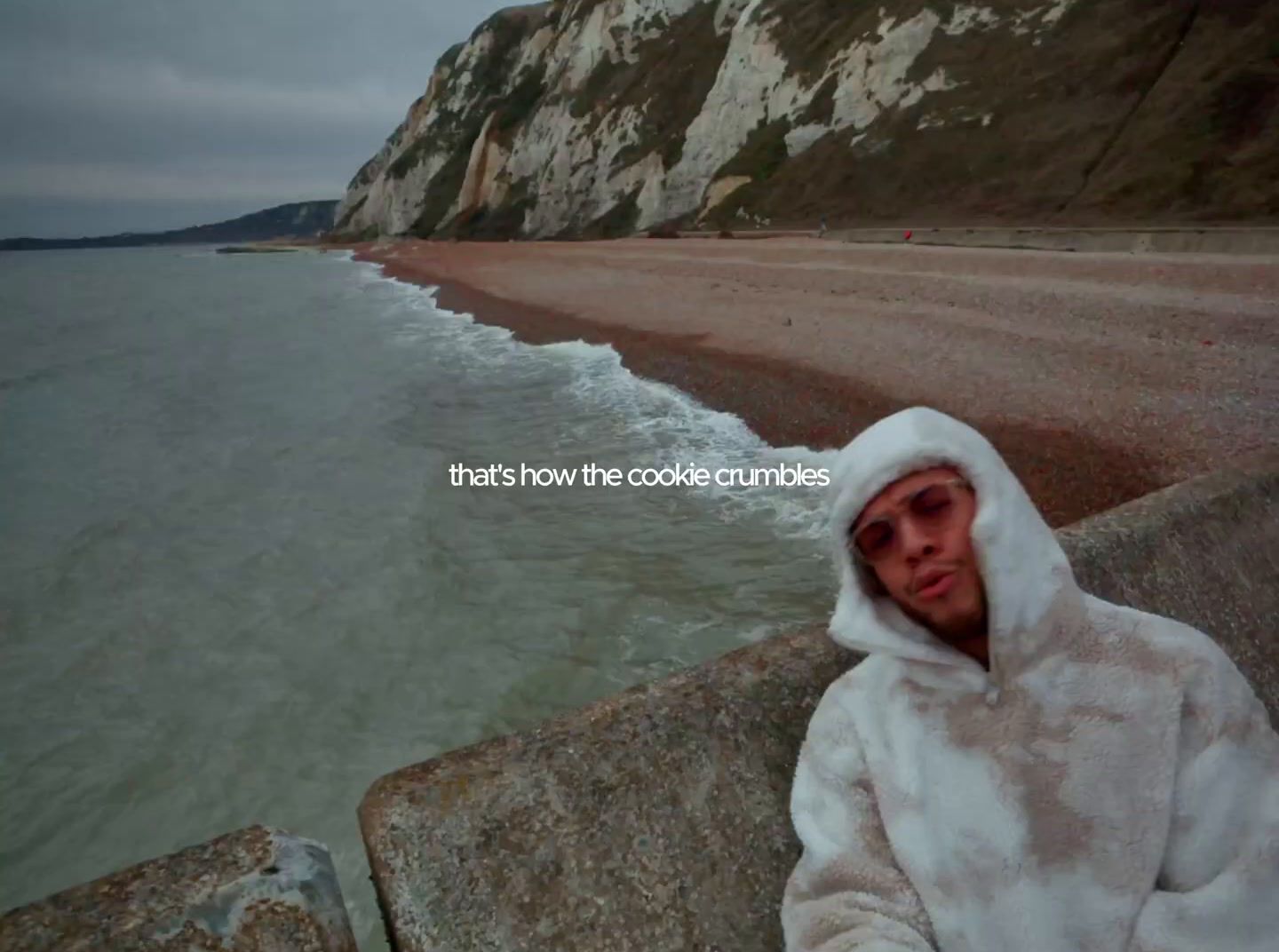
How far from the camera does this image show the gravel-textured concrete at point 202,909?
1391 millimetres

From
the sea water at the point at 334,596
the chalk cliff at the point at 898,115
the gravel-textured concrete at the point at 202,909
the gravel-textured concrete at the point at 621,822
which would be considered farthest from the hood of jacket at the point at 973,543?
the chalk cliff at the point at 898,115

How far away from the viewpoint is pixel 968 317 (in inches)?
545

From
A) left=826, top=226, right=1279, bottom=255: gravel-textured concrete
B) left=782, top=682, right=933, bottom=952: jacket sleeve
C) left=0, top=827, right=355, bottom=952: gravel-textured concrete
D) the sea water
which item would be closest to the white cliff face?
left=826, top=226, right=1279, bottom=255: gravel-textured concrete

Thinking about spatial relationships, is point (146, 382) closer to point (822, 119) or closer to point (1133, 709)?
point (1133, 709)

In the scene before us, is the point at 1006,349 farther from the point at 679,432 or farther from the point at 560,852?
the point at 560,852

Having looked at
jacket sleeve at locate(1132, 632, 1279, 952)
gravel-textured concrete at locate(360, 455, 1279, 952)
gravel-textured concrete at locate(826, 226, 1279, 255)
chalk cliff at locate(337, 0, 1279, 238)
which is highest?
chalk cliff at locate(337, 0, 1279, 238)

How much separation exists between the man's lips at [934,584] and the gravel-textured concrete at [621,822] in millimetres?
629

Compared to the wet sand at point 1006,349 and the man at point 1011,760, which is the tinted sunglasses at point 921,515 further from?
the wet sand at point 1006,349

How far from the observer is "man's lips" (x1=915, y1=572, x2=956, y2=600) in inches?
62.5

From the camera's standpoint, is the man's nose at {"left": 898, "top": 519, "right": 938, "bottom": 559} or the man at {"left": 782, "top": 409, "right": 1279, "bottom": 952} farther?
the man's nose at {"left": 898, "top": 519, "right": 938, "bottom": 559}

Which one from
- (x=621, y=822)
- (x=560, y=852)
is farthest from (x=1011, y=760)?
(x=560, y=852)

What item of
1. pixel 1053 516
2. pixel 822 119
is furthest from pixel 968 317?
pixel 822 119

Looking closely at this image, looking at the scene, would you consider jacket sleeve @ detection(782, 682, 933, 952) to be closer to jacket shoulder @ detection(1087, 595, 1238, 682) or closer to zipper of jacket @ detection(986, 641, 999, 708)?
zipper of jacket @ detection(986, 641, 999, 708)

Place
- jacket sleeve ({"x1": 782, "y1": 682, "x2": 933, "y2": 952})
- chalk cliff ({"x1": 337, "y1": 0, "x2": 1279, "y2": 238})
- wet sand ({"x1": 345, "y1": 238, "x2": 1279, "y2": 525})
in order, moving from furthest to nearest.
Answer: chalk cliff ({"x1": 337, "y1": 0, "x2": 1279, "y2": 238}) → wet sand ({"x1": 345, "y1": 238, "x2": 1279, "y2": 525}) → jacket sleeve ({"x1": 782, "y1": 682, "x2": 933, "y2": 952})
